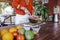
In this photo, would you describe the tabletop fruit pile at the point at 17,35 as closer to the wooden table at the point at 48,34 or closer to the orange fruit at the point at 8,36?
the orange fruit at the point at 8,36

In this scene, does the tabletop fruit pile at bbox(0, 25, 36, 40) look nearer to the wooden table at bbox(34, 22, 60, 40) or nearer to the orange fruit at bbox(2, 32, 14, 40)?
the orange fruit at bbox(2, 32, 14, 40)

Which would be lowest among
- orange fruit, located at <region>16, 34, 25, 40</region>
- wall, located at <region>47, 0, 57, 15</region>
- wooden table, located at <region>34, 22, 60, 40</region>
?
wooden table, located at <region>34, 22, 60, 40</region>

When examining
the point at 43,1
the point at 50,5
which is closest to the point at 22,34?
the point at 43,1

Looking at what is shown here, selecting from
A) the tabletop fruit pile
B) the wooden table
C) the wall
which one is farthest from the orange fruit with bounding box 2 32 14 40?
the wall

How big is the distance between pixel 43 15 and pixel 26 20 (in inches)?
19.5

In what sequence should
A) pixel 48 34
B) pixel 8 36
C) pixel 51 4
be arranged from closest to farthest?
pixel 8 36
pixel 48 34
pixel 51 4

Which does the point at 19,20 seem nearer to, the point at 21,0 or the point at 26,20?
the point at 26,20

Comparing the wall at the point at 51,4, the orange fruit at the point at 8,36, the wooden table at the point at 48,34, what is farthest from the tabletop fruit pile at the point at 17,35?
the wall at the point at 51,4

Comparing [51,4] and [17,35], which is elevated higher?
[51,4]

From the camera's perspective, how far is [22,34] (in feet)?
3.37

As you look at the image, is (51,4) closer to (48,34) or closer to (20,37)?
(48,34)

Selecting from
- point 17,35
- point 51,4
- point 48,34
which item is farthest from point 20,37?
point 51,4

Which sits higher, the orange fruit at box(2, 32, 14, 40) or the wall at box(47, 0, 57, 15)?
the wall at box(47, 0, 57, 15)

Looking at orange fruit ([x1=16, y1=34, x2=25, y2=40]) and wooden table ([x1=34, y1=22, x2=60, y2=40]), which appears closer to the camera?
orange fruit ([x1=16, y1=34, x2=25, y2=40])
